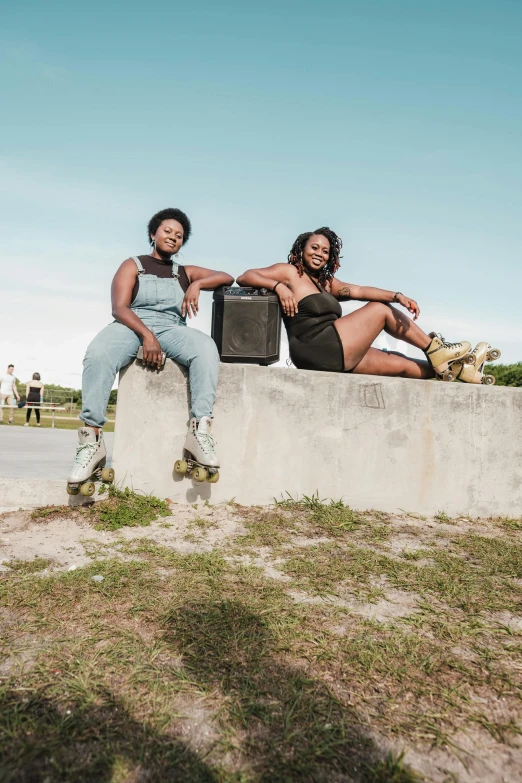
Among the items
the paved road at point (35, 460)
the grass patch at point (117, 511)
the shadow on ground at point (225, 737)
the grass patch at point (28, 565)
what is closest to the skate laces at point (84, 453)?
the grass patch at point (117, 511)

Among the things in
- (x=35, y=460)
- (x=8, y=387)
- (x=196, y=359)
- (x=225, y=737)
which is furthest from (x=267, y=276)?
(x=8, y=387)

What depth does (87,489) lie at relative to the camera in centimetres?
379

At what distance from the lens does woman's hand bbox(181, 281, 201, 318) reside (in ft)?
14.5

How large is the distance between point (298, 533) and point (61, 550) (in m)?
1.53

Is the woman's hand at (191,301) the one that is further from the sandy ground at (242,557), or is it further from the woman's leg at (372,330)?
the sandy ground at (242,557)

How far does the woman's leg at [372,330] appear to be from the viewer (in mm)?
4641

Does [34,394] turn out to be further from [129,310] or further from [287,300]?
[287,300]

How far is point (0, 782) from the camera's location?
1397 mm

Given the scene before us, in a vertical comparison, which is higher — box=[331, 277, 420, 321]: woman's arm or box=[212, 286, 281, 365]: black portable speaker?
box=[331, 277, 420, 321]: woman's arm

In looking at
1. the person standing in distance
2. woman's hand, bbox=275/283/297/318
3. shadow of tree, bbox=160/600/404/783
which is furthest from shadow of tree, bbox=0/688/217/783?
the person standing in distance

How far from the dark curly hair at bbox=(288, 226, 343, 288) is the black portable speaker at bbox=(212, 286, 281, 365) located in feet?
1.88

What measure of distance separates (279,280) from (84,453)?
224 cm

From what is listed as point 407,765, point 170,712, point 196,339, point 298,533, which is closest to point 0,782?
point 170,712

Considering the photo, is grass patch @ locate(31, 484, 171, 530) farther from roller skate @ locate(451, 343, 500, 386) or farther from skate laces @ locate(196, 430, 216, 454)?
roller skate @ locate(451, 343, 500, 386)
